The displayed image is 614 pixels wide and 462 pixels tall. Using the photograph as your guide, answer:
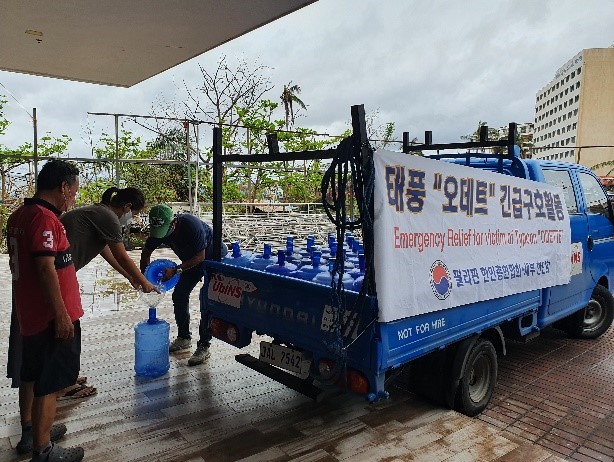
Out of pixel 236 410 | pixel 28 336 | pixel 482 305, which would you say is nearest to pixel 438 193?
pixel 482 305

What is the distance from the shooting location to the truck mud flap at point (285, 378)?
3020 millimetres

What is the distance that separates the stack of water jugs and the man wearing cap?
355mm

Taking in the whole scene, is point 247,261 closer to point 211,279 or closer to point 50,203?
point 211,279

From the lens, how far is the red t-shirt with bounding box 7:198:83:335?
8.02 ft

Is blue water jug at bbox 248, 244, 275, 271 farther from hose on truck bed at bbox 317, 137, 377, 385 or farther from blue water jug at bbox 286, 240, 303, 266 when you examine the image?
hose on truck bed at bbox 317, 137, 377, 385

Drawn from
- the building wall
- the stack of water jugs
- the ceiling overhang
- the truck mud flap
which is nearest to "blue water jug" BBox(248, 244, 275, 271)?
the stack of water jugs

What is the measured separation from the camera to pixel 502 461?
9.32 feet

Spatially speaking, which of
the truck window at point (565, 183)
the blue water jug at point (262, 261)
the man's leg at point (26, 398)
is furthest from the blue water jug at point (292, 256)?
the truck window at point (565, 183)

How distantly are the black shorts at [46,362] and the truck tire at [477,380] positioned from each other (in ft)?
8.66

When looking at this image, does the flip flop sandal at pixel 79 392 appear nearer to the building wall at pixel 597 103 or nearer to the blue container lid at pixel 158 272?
the blue container lid at pixel 158 272

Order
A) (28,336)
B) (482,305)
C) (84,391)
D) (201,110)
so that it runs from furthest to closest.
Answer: (201,110)
(84,391)
(482,305)
(28,336)

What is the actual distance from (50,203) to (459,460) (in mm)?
2961

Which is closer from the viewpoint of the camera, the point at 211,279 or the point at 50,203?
the point at 50,203

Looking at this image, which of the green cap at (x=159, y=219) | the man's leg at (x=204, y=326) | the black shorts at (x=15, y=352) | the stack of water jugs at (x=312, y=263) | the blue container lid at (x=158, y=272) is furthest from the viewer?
the blue container lid at (x=158, y=272)
